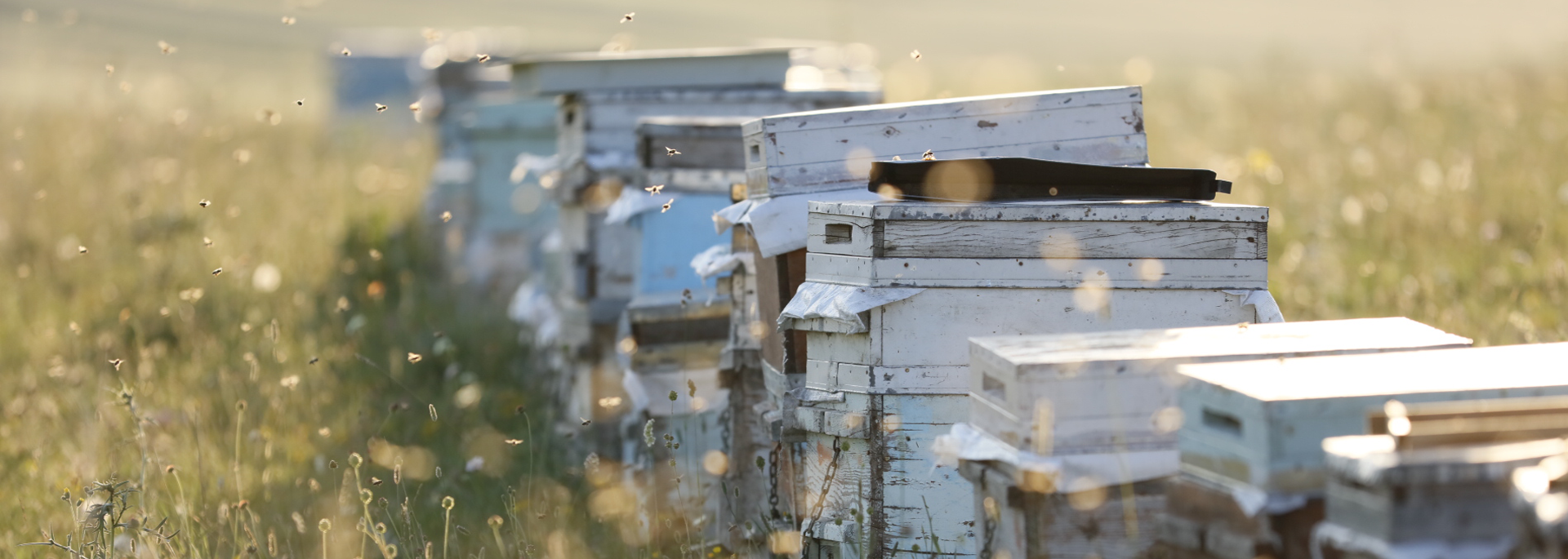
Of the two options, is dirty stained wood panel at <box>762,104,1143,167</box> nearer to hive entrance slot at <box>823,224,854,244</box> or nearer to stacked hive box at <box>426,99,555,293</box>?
hive entrance slot at <box>823,224,854,244</box>

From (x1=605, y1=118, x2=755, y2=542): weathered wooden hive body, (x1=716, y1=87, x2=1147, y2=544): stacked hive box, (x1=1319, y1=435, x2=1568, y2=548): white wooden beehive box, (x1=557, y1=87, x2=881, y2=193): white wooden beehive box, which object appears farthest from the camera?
(x1=557, y1=87, x2=881, y2=193): white wooden beehive box

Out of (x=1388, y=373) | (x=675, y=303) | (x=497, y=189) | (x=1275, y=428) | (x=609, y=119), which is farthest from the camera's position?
(x=497, y=189)

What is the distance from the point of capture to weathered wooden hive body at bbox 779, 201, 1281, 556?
3279 mm

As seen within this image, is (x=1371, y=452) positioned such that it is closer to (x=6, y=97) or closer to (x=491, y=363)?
(x=491, y=363)

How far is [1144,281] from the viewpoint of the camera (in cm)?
333

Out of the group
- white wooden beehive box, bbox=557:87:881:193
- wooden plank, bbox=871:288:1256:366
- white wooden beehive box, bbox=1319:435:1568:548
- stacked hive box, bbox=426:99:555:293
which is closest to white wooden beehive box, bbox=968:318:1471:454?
wooden plank, bbox=871:288:1256:366

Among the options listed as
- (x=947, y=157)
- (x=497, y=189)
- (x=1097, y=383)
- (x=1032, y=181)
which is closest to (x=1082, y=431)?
(x=1097, y=383)

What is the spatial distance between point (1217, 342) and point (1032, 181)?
78 centimetres

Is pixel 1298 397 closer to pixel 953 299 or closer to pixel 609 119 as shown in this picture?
pixel 953 299

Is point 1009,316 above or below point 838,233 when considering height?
below

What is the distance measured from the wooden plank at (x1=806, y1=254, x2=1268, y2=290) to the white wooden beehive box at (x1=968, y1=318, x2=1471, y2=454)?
1.47ft

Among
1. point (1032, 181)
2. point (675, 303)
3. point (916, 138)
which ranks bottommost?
point (675, 303)

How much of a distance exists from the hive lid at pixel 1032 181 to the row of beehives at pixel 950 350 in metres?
0.05

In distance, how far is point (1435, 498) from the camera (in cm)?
200
